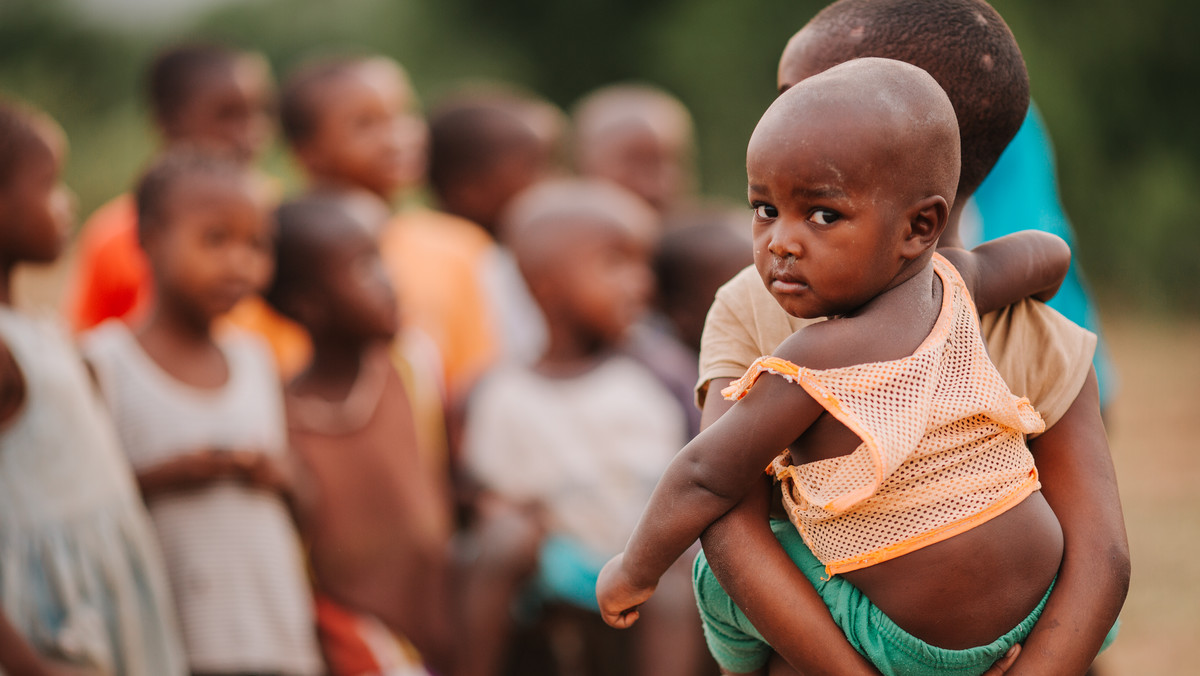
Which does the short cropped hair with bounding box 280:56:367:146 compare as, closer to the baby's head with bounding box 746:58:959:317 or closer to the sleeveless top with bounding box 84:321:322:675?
the sleeveless top with bounding box 84:321:322:675

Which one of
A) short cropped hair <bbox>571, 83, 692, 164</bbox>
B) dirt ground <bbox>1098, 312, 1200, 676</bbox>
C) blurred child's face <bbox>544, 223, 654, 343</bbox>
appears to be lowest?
dirt ground <bbox>1098, 312, 1200, 676</bbox>

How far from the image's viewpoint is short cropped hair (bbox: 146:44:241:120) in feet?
15.7

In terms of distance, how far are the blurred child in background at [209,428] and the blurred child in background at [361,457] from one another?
7.3 inches

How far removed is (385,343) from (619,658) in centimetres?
127

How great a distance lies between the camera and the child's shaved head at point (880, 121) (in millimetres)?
1331

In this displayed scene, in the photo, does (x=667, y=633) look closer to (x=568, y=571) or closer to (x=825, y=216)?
(x=568, y=571)

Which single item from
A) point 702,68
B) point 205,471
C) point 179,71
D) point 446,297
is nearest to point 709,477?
point 205,471

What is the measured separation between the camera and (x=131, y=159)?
8969 millimetres

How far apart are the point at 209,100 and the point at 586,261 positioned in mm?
2020

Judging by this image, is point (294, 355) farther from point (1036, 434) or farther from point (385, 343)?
point (1036, 434)

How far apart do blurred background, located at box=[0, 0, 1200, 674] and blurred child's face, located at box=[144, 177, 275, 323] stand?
342 cm

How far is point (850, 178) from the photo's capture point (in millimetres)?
1337

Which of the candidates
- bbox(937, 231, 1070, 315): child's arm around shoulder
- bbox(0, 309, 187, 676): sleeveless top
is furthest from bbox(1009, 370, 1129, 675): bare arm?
bbox(0, 309, 187, 676): sleeveless top

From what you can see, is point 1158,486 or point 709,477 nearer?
point 709,477
